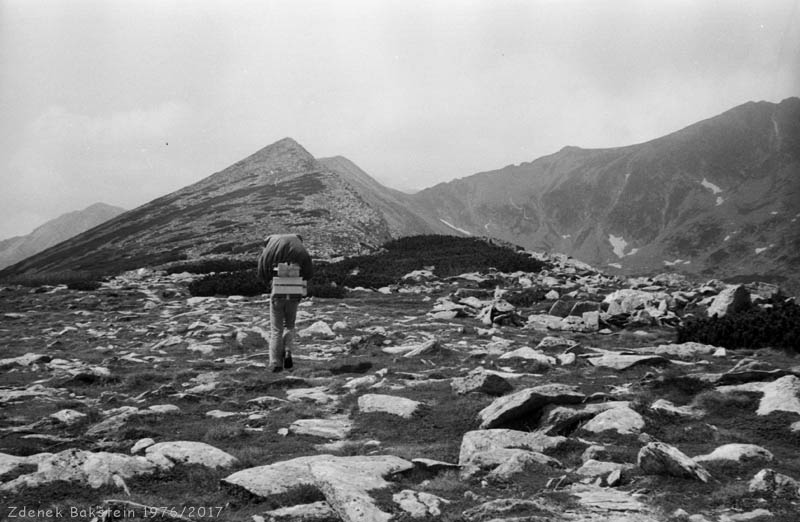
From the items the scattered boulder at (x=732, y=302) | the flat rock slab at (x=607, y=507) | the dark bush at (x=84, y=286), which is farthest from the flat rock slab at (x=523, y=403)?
the dark bush at (x=84, y=286)

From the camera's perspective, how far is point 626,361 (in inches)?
351

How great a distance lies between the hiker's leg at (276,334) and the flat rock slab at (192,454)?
4.69 metres

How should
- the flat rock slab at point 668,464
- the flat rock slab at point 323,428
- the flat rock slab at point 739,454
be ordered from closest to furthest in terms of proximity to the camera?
the flat rock slab at point 668,464 → the flat rock slab at point 739,454 → the flat rock slab at point 323,428

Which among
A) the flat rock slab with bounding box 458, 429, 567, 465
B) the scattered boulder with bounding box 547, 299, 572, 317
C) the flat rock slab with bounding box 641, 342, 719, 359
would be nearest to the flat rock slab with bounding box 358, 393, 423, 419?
the flat rock slab with bounding box 458, 429, 567, 465

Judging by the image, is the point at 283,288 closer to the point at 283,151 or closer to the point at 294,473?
the point at 294,473

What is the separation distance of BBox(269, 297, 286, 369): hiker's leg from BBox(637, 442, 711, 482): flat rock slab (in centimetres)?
745

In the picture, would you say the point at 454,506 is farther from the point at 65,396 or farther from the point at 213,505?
the point at 65,396

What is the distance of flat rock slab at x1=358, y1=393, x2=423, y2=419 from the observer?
6875mm

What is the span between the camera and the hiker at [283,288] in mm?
10164

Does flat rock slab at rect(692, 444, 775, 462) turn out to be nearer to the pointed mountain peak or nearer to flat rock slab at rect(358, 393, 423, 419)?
flat rock slab at rect(358, 393, 423, 419)

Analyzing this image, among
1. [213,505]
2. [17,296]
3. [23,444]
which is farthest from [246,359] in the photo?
[17,296]

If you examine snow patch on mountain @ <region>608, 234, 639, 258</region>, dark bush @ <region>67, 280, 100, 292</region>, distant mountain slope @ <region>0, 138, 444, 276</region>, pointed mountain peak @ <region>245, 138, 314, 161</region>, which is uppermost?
pointed mountain peak @ <region>245, 138, 314, 161</region>

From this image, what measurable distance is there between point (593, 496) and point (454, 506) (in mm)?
1150

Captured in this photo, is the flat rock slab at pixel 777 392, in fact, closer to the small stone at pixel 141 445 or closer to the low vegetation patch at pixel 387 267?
the small stone at pixel 141 445
